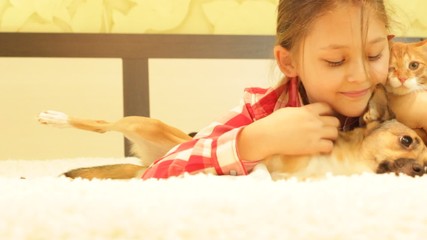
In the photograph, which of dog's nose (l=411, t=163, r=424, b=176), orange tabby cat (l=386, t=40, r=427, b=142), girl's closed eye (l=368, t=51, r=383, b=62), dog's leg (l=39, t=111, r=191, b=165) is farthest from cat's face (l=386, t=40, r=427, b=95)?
dog's leg (l=39, t=111, r=191, b=165)

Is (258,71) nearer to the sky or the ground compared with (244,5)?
nearer to the ground

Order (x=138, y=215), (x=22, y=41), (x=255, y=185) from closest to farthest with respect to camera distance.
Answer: (x=138, y=215) < (x=255, y=185) < (x=22, y=41)

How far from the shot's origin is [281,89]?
1.22 metres

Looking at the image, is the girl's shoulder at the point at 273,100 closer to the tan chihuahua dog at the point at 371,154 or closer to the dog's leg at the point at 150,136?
the tan chihuahua dog at the point at 371,154

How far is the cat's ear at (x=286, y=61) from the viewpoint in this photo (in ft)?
3.85

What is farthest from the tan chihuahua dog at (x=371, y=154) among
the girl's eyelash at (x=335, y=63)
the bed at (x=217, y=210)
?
the bed at (x=217, y=210)

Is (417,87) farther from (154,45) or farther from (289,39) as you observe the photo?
(154,45)

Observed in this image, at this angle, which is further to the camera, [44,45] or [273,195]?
[44,45]

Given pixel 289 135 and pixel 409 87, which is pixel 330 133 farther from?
pixel 409 87

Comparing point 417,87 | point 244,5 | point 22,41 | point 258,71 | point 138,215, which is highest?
point 244,5

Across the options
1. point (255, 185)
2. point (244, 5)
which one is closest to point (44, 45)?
point (244, 5)

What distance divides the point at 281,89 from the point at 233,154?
275 millimetres

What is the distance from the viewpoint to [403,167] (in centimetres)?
99

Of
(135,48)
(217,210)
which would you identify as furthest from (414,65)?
(135,48)
